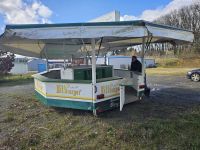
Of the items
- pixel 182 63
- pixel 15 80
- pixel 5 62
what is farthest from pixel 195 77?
pixel 182 63

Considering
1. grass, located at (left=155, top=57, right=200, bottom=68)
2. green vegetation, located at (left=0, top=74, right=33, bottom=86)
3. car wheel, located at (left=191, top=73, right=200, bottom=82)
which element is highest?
grass, located at (left=155, top=57, right=200, bottom=68)

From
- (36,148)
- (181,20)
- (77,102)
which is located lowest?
(36,148)

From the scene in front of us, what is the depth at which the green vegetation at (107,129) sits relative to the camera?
4770 millimetres

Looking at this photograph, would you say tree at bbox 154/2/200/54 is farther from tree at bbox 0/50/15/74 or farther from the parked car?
tree at bbox 0/50/15/74

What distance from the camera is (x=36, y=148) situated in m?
4.72

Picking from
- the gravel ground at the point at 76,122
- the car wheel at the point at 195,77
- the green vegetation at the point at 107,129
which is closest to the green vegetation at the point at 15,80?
the gravel ground at the point at 76,122

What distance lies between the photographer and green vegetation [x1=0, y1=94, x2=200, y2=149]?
4770mm

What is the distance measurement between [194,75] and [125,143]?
14.5 m

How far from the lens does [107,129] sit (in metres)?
5.62

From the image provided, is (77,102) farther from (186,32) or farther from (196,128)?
(186,32)

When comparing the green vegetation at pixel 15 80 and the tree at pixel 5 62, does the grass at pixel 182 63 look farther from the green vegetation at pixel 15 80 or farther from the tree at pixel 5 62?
the tree at pixel 5 62

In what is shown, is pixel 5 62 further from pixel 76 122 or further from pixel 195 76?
pixel 76 122

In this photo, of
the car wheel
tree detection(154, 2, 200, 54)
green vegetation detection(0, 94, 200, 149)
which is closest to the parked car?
the car wheel

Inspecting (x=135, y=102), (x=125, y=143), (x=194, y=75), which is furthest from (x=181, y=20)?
(x=125, y=143)
